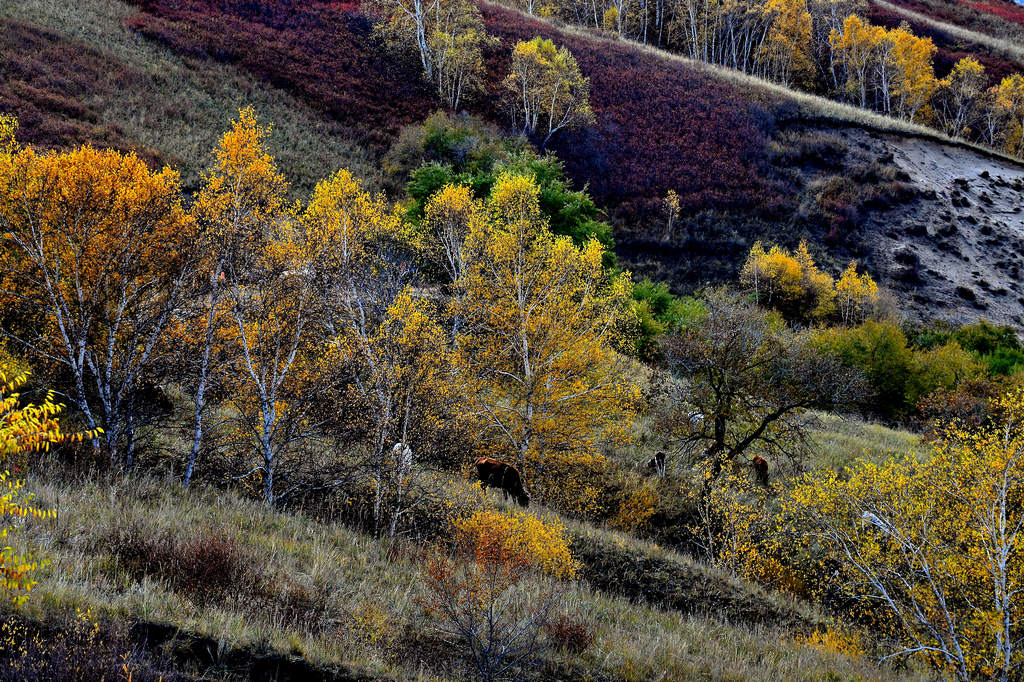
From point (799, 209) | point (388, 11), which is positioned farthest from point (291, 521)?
point (388, 11)

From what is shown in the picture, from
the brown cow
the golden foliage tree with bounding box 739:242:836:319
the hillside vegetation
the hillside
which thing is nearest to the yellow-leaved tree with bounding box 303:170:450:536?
the hillside vegetation

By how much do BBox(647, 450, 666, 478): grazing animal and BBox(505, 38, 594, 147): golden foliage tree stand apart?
3423 cm

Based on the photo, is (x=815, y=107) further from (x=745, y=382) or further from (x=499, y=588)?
(x=499, y=588)

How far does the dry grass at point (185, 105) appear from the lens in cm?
3416

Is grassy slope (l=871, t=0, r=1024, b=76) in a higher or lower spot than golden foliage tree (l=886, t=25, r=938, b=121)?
higher

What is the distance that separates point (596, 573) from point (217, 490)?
8.37 metres

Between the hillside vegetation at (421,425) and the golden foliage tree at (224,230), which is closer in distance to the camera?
the hillside vegetation at (421,425)

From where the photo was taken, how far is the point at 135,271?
12.3 metres

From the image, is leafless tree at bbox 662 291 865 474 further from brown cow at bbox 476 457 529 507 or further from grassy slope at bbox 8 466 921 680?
grassy slope at bbox 8 466 921 680

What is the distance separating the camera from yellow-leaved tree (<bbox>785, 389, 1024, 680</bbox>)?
34.8 ft

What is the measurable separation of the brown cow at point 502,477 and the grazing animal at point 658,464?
6327mm

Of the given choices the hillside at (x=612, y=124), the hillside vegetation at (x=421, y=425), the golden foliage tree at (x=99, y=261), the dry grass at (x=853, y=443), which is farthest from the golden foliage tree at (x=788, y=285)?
the golden foliage tree at (x=99, y=261)

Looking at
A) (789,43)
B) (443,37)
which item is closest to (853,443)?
(443,37)

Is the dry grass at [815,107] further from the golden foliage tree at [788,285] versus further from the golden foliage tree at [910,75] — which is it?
the golden foliage tree at [788,285]
